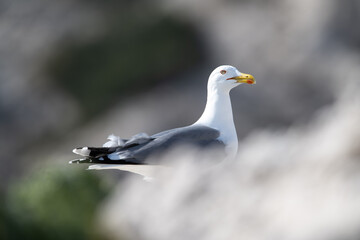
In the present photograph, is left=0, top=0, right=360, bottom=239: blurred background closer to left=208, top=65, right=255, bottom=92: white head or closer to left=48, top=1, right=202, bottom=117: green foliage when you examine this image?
left=48, top=1, right=202, bottom=117: green foliage

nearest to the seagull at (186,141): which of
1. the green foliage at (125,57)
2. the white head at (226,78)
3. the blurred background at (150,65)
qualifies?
the white head at (226,78)

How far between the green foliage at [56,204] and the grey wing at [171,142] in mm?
605

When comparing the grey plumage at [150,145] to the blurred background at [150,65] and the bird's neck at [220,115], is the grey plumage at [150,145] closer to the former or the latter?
the bird's neck at [220,115]

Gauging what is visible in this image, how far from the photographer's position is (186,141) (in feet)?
21.0

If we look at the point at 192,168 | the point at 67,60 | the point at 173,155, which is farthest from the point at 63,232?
the point at 67,60

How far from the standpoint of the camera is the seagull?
6.15m

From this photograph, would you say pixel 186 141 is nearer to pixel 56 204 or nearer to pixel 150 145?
pixel 150 145

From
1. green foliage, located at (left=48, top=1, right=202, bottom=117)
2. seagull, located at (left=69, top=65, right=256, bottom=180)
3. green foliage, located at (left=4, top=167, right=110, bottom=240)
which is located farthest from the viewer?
green foliage, located at (left=48, top=1, right=202, bottom=117)

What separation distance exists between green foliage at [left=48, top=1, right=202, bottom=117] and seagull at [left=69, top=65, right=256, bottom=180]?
1862 cm

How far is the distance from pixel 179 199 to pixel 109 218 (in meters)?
0.85

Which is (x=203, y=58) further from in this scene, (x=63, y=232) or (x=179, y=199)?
(x=179, y=199)

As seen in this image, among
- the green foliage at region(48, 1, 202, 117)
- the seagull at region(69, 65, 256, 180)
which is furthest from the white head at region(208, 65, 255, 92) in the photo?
the green foliage at region(48, 1, 202, 117)

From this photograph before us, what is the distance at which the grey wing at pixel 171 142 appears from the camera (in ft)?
20.4

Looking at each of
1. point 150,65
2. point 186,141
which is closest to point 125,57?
point 150,65
